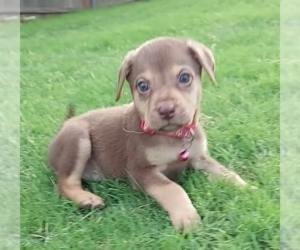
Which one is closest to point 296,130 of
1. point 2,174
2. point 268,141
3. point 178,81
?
point 268,141

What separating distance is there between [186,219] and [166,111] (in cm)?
58

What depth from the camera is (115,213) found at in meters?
3.70

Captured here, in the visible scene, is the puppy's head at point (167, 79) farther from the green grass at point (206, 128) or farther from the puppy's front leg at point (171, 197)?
the green grass at point (206, 128)

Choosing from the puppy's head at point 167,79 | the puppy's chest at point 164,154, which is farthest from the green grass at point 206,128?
the puppy's head at point 167,79

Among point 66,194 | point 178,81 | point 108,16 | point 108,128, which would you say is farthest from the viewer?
point 108,16

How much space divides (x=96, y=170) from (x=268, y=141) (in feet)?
3.79

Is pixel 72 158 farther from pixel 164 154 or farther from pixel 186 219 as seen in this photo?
pixel 186 219

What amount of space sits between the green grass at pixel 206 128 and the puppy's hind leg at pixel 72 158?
0.09 meters

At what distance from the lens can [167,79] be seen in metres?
3.66

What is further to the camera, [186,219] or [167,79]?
[167,79]

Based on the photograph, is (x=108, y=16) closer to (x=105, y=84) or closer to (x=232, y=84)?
(x=105, y=84)

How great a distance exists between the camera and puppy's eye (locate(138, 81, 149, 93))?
3.72 m

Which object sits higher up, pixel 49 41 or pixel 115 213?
pixel 115 213

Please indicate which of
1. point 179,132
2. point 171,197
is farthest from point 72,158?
point 171,197
